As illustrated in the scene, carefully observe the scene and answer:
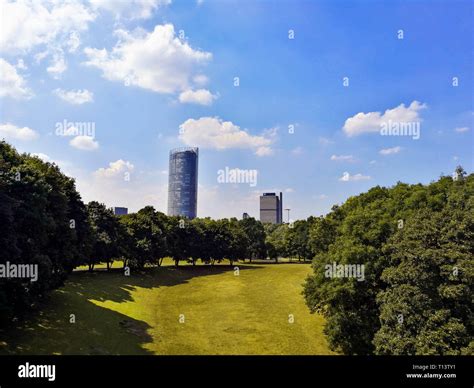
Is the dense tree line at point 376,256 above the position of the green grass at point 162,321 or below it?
above

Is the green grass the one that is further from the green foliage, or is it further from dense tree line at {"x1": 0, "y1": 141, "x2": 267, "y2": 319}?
the green foliage

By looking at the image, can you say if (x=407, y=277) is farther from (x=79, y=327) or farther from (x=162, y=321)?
(x=79, y=327)

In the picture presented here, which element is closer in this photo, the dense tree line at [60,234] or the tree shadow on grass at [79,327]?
the dense tree line at [60,234]

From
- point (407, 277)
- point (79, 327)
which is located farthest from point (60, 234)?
point (407, 277)
